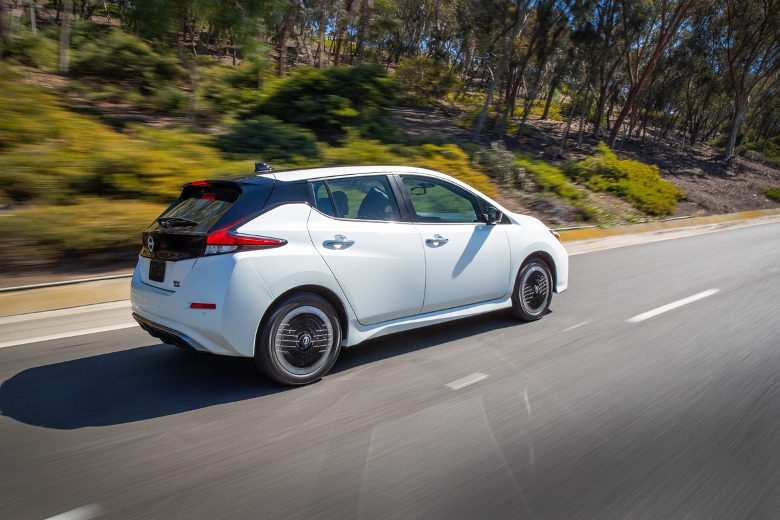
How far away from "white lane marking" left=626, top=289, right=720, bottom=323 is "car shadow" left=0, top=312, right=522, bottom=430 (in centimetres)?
258

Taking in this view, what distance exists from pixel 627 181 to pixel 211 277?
1976cm

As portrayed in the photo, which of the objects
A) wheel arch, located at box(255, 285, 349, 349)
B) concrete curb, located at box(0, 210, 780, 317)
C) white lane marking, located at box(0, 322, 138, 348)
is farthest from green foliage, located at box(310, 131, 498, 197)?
wheel arch, located at box(255, 285, 349, 349)

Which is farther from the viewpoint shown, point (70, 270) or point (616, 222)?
point (616, 222)

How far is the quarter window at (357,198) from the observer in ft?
15.9

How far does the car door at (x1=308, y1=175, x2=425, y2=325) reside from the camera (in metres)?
4.70

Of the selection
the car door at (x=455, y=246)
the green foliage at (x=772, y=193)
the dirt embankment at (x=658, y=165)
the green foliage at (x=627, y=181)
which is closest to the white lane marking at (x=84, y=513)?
the car door at (x=455, y=246)

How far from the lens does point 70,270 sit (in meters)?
7.42

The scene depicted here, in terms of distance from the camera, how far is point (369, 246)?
4.88 meters

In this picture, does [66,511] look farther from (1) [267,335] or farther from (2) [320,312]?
(2) [320,312]

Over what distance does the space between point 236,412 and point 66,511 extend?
4.36ft

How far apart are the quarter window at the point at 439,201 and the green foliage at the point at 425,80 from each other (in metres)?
29.6

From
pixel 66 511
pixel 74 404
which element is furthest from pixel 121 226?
pixel 66 511

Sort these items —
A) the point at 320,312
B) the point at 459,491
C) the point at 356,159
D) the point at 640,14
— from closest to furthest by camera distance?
1. the point at 459,491
2. the point at 320,312
3. the point at 356,159
4. the point at 640,14

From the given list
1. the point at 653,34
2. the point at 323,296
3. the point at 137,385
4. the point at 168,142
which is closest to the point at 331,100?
the point at 168,142
